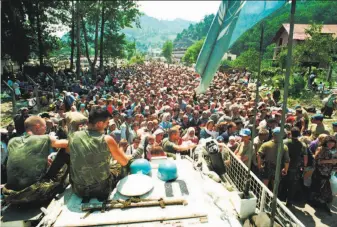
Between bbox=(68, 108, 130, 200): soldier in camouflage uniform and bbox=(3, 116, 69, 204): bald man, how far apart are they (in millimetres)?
394

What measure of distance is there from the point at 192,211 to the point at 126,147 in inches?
163

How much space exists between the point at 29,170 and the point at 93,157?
96 cm

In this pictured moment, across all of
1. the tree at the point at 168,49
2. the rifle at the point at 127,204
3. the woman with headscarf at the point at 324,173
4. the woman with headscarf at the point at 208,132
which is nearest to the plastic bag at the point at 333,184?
the woman with headscarf at the point at 324,173

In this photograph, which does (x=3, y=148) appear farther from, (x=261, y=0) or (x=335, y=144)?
(x=335, y=144)

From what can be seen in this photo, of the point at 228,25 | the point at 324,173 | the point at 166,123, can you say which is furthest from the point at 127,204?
the point at 166,123

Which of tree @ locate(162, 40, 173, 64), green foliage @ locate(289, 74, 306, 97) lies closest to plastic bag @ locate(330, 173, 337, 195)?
green foliage @ locate(289, 74, 306, 97)

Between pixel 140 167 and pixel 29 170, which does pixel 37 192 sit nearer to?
pixel 29 170

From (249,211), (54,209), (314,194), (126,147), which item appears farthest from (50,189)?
(314,194)

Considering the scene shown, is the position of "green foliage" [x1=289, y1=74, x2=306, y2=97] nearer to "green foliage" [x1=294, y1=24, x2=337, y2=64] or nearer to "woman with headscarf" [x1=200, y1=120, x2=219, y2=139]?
"green foliage" [x1=294, y1=24, x2=337, y2=64]

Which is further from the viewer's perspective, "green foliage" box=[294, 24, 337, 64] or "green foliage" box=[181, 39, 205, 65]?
"green foliage" box=[181, 39, 205, 65]

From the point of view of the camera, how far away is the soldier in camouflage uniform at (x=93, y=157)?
11.1 feet

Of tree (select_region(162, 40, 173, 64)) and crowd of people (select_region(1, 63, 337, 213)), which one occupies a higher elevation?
tree (select_region(162, 40, 173, 64))

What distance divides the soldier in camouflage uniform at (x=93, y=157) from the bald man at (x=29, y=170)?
39cm

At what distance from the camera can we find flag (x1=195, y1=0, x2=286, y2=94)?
2.46 metres
